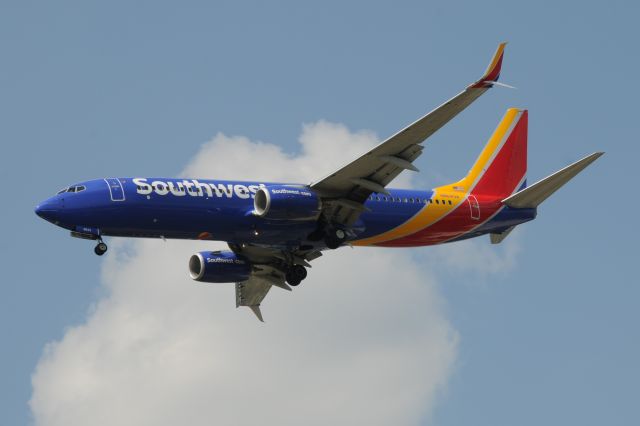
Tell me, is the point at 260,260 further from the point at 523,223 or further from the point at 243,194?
the point at 523,223

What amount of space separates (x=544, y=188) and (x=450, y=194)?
15.7 feet

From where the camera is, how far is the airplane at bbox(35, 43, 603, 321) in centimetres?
5997

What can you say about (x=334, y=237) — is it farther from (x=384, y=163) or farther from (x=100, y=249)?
(x=100, y=249)

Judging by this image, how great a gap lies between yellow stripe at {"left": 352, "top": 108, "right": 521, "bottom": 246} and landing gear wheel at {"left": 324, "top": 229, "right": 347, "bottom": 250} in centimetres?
199

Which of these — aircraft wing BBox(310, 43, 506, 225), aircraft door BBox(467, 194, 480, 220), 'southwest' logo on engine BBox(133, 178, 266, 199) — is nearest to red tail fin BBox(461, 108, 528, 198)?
aircraft door BBox(467, 194, 480, 220)

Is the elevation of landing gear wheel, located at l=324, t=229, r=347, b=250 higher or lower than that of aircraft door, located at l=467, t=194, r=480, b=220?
lower

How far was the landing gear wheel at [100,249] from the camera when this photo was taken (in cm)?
6034

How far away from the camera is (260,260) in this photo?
6912 cm

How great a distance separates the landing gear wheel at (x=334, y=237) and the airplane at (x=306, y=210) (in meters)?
0.05

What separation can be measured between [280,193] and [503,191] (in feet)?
48.6

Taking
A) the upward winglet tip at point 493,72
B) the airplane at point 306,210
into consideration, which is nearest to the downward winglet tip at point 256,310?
the airplane at point 306,210

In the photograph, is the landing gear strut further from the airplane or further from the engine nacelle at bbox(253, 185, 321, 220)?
the engine nacelle at bbox(253, 185, 321, 220)

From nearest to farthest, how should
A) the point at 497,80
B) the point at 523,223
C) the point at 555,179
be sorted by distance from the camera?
the point at 497,80, the point at 555,179, the point at 523,223

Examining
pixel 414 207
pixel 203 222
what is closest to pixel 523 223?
pixel 414 207
